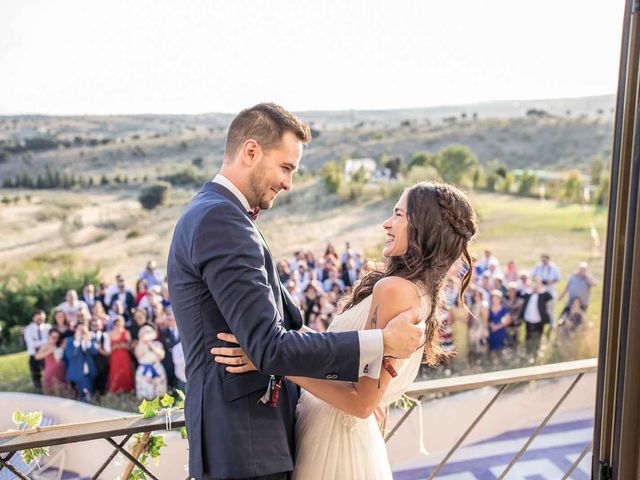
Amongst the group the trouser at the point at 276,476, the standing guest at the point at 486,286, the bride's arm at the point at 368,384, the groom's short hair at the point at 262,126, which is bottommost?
the standing guest at the point at 486,286

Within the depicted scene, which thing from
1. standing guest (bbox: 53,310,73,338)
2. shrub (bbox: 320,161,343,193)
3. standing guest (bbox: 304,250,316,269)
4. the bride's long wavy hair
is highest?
the bride's long wavy hair

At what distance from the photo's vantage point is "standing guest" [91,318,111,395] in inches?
384

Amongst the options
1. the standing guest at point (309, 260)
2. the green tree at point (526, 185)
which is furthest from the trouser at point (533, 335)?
the green tree at point (526, 185)

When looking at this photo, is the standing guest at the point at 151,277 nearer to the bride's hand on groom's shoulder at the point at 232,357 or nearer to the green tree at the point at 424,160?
the bride's hand on groom's shoulder at the point at 232,357

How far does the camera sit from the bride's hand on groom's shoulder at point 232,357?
5.36 ft

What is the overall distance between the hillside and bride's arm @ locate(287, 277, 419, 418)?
1923 cm

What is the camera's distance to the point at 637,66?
1.57 metres

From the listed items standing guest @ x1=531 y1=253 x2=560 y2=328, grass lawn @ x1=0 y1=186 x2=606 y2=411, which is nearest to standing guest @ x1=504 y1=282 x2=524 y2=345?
standing guest @ x1=531 y1=253 x2=560 y2=328

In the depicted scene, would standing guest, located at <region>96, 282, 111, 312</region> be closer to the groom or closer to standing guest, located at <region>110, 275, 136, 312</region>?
standing guest, located at <region>110, 275, 136, 312</region>

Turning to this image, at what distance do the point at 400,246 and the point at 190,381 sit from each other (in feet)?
2.14

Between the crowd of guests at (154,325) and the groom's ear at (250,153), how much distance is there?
7263mm

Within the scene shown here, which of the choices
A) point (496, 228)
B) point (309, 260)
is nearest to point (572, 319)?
point (309, 260)

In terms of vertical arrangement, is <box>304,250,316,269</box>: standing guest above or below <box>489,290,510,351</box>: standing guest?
above

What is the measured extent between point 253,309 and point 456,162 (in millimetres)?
21777
